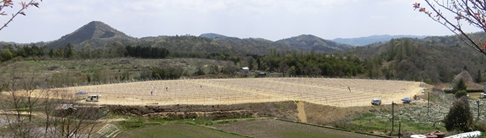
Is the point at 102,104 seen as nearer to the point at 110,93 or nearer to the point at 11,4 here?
the point at 110,93

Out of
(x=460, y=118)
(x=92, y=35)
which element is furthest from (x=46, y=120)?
(x=92, y=35)

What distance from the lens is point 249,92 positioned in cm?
4169

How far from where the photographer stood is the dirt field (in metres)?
36.4

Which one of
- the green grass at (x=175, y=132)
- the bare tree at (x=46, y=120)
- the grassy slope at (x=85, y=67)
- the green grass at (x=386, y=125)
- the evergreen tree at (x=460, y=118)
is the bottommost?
the green grass at (x=386, y=125)

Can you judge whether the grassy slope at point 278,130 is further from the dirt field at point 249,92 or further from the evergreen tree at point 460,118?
the dirt field at point 249,92

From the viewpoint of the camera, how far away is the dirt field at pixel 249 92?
36.4 m

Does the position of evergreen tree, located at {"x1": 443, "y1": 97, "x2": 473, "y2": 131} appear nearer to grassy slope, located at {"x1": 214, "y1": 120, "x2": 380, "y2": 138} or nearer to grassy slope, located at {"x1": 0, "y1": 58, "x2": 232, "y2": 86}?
grassy slope, located at {"x1": 214, "y1": 120, "x2": 380, "y2": 138}

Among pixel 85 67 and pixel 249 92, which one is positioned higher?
pixel 85 67

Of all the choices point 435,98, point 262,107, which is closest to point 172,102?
point 262,107

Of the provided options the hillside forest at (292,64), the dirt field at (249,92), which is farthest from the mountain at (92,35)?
the dirt field at (249,92)

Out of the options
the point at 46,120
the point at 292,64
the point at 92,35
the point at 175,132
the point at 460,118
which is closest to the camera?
the point at 46,120

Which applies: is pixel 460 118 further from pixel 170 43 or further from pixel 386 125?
pixel 170 43

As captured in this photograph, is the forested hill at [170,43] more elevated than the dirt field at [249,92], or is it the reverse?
the forested hill at [170,43]

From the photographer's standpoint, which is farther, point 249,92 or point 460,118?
point 249,92
